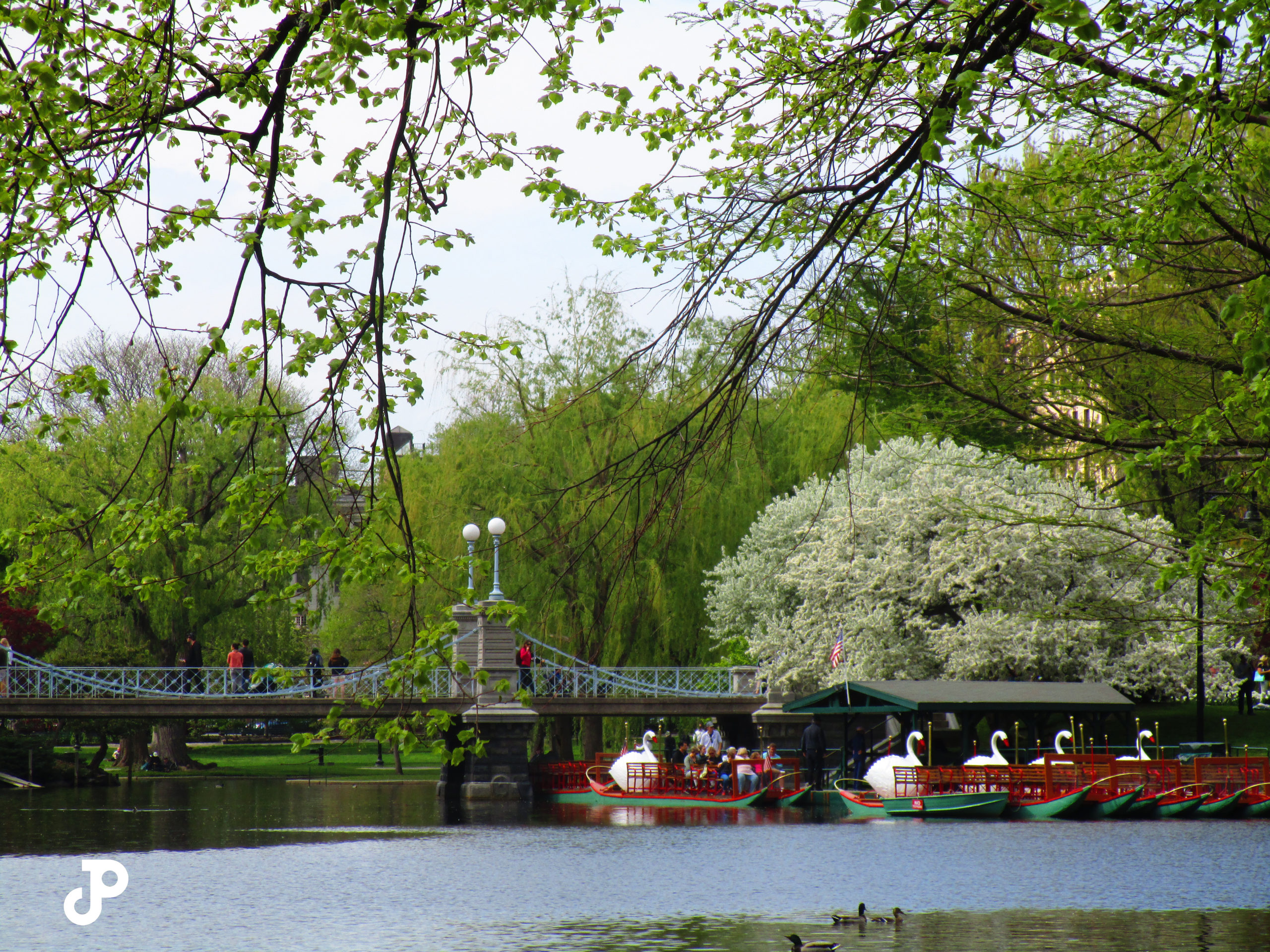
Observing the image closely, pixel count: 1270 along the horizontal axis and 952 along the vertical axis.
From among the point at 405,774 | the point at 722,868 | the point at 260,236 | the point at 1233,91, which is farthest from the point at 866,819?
the point at 405,774

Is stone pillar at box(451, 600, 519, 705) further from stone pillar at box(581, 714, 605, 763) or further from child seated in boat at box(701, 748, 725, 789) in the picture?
child seated in boat at box(701, 748, 725, 789)

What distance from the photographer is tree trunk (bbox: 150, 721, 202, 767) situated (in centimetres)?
4903

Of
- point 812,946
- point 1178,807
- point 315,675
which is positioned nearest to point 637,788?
point 315,675

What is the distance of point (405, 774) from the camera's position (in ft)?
167

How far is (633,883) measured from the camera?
55.6 ft

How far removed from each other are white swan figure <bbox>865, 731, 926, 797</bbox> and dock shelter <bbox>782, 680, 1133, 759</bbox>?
3.05 ft

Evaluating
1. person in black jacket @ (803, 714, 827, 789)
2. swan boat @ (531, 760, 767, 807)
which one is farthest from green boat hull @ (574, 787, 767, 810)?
person in black jacket @ (803, 714, 827, 789)

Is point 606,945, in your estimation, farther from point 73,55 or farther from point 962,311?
point 73,55

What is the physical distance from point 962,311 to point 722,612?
23.9 meters

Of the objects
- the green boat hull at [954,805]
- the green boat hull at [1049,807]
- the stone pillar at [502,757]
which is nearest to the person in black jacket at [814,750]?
the green boat hull at [954,805]

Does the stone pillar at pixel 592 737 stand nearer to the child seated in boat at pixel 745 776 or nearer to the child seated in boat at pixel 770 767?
the child seated in boat at pixel 745 776

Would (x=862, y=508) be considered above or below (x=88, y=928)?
above

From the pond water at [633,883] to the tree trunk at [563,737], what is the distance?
10.2m

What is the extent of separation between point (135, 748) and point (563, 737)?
18453 mm
